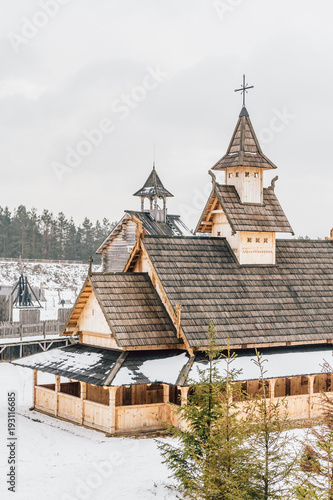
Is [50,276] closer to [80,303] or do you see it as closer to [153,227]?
[153,227]

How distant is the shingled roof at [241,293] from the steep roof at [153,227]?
57.8 ft

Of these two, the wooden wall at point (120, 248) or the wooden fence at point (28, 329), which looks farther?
the wooden wall at point (120, 248)

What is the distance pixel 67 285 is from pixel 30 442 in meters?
61.9

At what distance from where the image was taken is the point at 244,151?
24359mm

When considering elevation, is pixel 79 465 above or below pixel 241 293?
below

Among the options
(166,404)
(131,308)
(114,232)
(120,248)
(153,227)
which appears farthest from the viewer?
(120,248)

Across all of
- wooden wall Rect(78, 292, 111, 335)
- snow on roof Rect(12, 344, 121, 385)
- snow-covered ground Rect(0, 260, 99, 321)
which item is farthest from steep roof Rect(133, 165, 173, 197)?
snow-covered ground Rect(0, 260, 99, 321)

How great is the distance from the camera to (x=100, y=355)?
2033 centimetres

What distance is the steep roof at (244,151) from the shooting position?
24219 mm

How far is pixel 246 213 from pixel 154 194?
2091cm

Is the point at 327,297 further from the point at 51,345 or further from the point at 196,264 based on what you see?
the point at 51,345

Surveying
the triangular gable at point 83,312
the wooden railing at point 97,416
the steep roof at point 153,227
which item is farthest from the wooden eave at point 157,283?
the steep roof at point 153,227

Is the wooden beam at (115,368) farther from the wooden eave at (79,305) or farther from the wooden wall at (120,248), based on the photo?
the wooden wall at (120,248)

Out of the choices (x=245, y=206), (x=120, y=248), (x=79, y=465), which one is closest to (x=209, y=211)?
(x=245, y=206)
